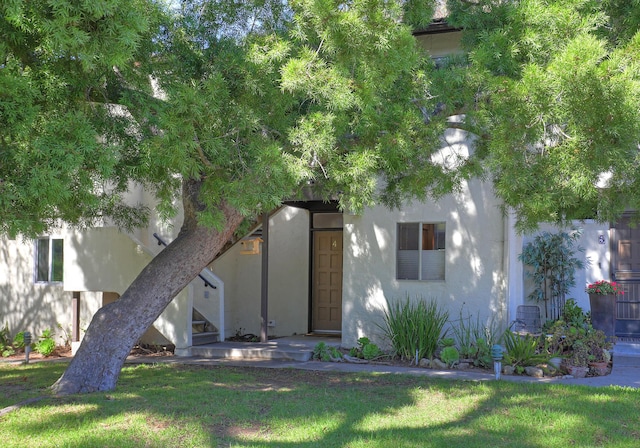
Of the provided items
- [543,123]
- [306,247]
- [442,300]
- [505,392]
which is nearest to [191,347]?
[306,247]

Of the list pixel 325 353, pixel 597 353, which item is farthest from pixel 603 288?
pixel 325 353

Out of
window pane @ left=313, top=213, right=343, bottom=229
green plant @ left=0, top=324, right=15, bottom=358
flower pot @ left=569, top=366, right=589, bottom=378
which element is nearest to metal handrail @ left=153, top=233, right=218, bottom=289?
window pane @ left=313, top=213, right=343, bottom=229

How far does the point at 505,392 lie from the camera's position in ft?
28.8

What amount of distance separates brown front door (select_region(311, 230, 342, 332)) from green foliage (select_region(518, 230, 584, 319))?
4394 mm

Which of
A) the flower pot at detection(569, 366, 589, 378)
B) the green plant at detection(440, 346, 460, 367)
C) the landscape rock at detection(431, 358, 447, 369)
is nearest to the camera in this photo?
the flower pot at detection(569, 366, 589, 378)

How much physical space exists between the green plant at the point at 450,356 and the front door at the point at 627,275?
11.2 feet

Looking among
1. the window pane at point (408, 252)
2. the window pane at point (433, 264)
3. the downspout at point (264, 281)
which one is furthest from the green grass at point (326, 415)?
the downspout at point (264, 281)

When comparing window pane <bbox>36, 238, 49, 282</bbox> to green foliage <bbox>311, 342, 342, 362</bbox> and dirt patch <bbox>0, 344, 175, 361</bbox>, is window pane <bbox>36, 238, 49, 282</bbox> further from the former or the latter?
green foliage <bbox>311, 342, 342, 362</bbox>

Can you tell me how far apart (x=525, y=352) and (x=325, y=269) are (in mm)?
5804

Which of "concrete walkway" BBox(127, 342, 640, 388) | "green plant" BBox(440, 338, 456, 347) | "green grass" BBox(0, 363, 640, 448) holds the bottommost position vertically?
"green grass" BBox(0, 363, 640, 448)

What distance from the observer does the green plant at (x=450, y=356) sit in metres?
11.1

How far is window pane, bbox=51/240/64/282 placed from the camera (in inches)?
615

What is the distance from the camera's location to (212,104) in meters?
7.00

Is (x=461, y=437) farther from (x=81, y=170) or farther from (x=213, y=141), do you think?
(x=81, y=170)
